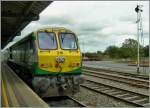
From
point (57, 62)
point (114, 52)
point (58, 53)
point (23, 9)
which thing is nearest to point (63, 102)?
point (57, 62)

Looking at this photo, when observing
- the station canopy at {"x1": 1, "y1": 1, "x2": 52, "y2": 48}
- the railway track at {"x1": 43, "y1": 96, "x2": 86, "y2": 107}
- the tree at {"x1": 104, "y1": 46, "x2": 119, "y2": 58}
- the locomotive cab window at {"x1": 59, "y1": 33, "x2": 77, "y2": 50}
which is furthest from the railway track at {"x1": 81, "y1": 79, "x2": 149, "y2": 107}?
the tree at {"x1": 104, "y1": 46, "x2": 119, "y2": 58}

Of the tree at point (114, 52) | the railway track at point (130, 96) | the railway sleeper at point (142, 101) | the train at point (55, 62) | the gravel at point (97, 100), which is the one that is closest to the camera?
the gravel at point (97, 100)

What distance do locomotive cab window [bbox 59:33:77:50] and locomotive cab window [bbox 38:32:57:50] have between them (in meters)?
0.35

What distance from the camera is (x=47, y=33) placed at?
12336 mm

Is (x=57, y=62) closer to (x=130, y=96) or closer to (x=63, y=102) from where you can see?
(x=63, y=102)

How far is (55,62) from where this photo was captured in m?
11.9

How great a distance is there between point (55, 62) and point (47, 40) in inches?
42.1

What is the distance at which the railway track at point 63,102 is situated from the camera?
1110cm

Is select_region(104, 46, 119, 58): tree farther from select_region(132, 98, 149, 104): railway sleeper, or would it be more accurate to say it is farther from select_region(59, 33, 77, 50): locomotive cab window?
select_region(132, 98, 149, 104): railway sleeper

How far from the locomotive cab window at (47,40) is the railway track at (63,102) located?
2.28 meters

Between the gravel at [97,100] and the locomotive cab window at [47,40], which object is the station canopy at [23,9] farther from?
the gravel at [97,100]

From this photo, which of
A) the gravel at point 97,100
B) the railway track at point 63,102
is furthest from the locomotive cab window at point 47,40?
the gravel at point 97,100

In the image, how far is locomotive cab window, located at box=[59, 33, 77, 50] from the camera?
12.4 metres

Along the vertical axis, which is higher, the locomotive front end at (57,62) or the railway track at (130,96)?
the locomotive front end at (57,62)
